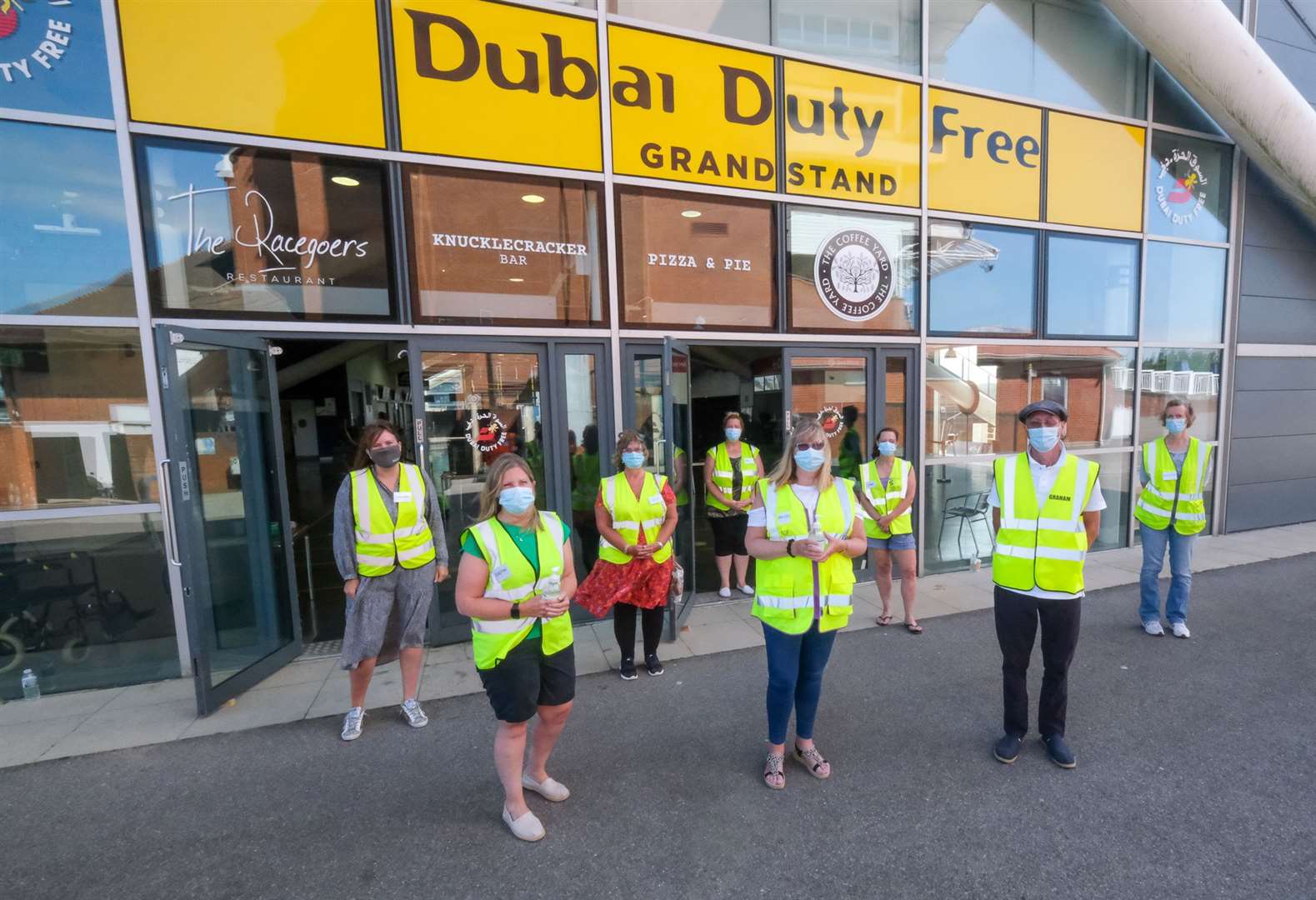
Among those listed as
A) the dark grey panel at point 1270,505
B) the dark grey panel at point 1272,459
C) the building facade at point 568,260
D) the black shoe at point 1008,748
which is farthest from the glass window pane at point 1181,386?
the black shoe at point 1008,748

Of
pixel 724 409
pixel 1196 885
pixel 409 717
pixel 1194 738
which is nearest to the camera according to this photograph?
pixel 1196 885

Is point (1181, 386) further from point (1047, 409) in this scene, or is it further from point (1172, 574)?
point (1047, 409)

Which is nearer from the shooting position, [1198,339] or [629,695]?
[629,695]

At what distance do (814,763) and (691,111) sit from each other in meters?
5.37

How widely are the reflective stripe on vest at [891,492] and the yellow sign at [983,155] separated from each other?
3.44 metres

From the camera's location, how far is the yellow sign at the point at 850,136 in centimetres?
584

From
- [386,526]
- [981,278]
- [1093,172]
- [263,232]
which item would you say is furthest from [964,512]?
[263,232]

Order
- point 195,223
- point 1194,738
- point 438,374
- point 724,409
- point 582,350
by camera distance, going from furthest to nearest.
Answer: point 724,409 < point 582,350 < point 438,374 < point 195,223 < point 1194,738

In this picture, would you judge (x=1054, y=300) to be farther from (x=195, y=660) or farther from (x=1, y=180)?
(x=1, y=180)

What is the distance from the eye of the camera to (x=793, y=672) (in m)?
2.78

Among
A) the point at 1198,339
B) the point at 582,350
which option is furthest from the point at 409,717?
the point at 1198,339

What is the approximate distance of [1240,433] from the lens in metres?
7.92

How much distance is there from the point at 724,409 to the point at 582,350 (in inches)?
242

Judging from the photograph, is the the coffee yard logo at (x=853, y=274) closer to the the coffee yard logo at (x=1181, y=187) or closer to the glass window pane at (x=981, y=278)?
the glass window pane at (x=981, y=278)
